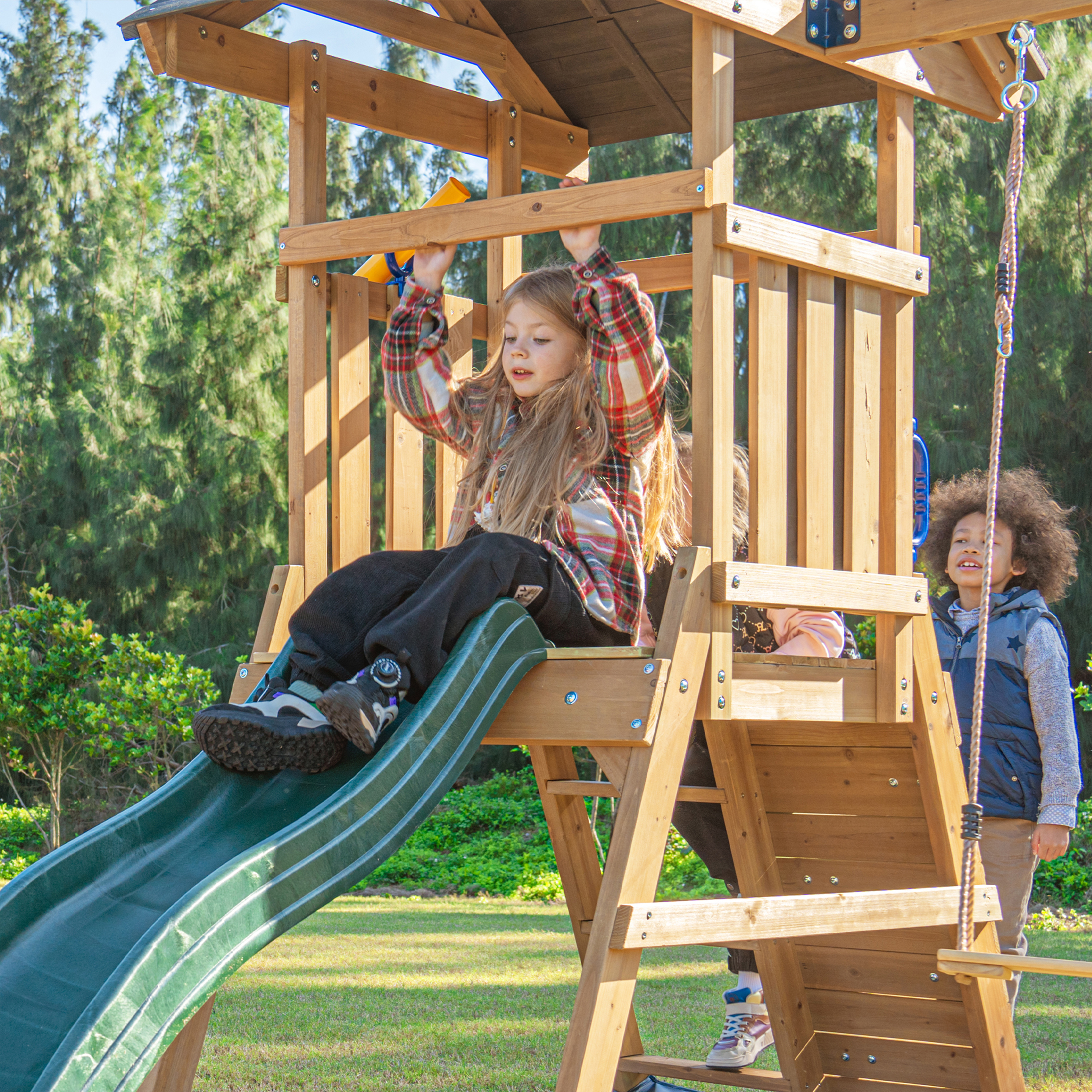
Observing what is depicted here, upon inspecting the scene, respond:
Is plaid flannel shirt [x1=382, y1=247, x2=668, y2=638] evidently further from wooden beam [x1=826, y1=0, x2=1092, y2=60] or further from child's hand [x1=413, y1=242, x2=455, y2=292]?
wooden beam [x1=826, y1=0, x2=1092, y2=60]

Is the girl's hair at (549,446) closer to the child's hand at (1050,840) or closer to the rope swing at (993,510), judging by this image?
the rope swing at (993,510)

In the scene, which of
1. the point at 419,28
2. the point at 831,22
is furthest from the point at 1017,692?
the point at 419,28

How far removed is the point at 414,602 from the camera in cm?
290

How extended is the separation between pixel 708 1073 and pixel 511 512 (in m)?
1.80

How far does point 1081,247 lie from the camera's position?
12039mm

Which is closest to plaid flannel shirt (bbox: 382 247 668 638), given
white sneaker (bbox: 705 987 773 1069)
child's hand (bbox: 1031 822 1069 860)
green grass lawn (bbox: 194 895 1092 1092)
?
child's hand (bbox: 1031 822 1069 860)

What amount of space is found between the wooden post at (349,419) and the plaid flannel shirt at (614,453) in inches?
8.0

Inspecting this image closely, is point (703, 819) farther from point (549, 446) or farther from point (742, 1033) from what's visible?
point (549, 446)

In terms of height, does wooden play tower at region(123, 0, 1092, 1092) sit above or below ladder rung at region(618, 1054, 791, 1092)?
above

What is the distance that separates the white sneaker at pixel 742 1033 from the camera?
13.3 feet

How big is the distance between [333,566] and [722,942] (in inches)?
59.4

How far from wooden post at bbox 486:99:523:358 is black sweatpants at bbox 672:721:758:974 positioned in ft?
4.75

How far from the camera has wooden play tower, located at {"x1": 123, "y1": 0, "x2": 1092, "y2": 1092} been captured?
2898 mm

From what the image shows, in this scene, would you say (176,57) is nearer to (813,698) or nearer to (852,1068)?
(813,698)
